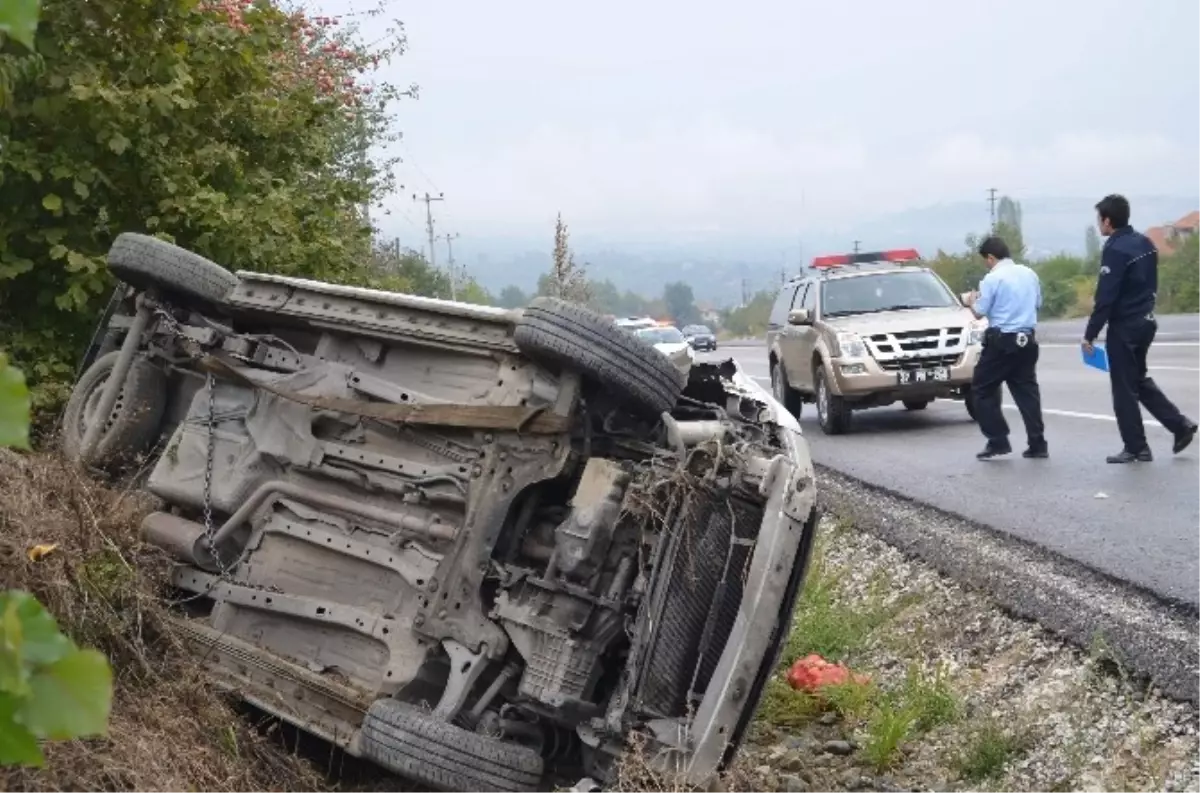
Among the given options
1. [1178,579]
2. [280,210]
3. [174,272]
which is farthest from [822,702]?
[280,210]

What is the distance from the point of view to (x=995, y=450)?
10492 mm

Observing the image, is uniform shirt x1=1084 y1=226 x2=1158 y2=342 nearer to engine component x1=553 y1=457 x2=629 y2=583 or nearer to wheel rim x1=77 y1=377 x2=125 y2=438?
engine component x1=553 y1=457 x2=629 y2=583

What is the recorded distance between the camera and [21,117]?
280 inches

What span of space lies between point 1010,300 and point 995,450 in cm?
121

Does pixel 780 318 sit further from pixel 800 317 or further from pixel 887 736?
pixel 887 736

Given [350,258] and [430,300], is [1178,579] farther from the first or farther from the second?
[350,258]

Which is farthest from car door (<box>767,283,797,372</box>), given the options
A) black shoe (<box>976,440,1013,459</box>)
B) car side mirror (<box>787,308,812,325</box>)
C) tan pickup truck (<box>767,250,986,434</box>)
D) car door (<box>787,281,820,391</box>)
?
black shoe (<box>976,440,1013,459</box>)

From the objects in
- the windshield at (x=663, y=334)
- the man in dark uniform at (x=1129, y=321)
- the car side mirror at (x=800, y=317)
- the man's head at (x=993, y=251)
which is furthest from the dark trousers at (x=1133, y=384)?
the windshield at (x=663, y=334)

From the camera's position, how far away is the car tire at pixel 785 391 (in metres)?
15.2

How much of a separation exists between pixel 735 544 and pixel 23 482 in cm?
245

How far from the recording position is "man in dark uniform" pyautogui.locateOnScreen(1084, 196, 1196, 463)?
30.2 ft

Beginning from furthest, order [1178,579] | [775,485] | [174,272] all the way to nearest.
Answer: [1178,579], [174,272], [775,485]

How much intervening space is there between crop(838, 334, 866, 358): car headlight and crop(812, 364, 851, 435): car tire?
1.05 ft

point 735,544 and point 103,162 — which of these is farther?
point 103,162
